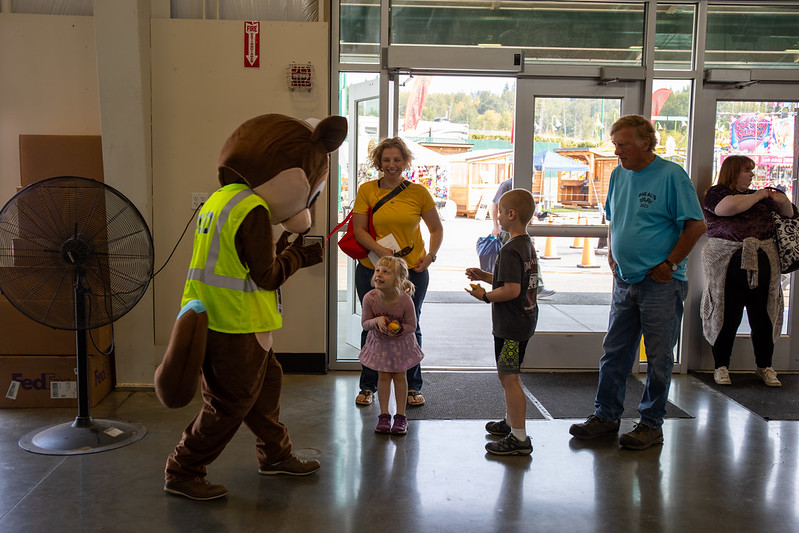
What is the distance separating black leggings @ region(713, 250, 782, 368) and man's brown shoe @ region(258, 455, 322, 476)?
119 inches

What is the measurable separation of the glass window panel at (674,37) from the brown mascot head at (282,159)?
294 cm

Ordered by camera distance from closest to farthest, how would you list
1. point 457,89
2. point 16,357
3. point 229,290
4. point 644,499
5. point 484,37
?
point 229,290
point 644,499
point 16,357
point 484,37
point 457,89

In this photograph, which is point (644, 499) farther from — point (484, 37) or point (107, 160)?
point (107, 160)

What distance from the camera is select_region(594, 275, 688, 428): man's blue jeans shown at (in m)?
3.34

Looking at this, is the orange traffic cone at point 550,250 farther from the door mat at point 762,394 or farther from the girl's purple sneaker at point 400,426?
the girl's purple sneaker at point 400,426

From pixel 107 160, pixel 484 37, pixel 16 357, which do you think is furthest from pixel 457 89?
pixel 16 357

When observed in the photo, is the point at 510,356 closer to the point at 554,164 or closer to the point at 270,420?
the point at 270,420

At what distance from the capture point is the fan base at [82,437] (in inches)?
130

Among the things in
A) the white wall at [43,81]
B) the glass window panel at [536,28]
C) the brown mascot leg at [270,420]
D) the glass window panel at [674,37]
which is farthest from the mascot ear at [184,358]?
the glass window panel at [674,37]

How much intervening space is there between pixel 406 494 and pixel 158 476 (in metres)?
1.10

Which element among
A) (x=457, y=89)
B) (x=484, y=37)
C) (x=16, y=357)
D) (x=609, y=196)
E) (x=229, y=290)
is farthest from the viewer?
(x=457, y=89)

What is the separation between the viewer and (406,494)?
287 centimetres

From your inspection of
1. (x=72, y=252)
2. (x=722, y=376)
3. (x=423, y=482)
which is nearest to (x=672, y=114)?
(x=722, y=376)

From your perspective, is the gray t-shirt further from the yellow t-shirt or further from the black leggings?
the black leggings
